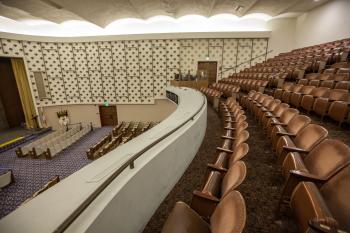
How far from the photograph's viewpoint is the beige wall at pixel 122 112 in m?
6.85

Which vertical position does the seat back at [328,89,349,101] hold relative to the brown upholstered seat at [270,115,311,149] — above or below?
above

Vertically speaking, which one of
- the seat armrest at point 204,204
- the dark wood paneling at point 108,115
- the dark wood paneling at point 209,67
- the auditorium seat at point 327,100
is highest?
the dark wood paneling at point 209,67

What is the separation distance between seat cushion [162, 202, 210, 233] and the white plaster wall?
19.5 feet

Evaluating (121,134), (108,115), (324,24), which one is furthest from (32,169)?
(324,24)

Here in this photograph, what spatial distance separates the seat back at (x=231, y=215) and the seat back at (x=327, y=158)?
1.62 feet

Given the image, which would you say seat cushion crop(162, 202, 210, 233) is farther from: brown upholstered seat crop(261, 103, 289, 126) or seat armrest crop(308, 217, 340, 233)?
brown upholstered seat crop(261, 103, 289, 126)

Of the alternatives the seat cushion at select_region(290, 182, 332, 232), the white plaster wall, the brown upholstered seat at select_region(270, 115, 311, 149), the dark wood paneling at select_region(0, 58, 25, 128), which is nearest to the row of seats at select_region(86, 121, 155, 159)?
the dark wood paneling at select_region(0, 58, 25, 128)

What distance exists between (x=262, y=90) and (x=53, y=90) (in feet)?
23.3

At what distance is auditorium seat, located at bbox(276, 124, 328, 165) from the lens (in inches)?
39.8

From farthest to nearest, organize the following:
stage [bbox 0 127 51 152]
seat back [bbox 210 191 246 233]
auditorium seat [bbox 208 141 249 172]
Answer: stage [bbox 0 127 51 152] < auditorium seat [bbox 208 141 249 172] < seat back [bbox 210 191 246 233]

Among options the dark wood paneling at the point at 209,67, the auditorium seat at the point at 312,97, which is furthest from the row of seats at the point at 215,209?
the dark wood paneling at the point at 209,67

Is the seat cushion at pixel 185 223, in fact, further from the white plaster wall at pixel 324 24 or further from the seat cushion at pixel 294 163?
the white plaster wall at pixel 324 24

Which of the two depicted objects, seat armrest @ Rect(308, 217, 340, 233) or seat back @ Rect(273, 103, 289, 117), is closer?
seat armrest @ Rect(308, 217, 340, 233)

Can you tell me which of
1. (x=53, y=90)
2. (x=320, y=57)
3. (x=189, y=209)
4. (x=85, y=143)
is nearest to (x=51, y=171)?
(x=85, y=143)
